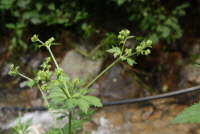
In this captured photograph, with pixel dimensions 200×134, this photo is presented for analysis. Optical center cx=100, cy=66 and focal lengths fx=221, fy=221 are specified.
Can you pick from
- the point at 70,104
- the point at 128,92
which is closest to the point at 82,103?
the point at 70,104

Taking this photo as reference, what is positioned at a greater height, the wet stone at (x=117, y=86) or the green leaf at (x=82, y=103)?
the wet stone at (x=117, y=86)

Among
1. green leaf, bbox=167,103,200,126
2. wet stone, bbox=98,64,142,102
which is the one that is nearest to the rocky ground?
wet stone, bbox=98,64,142,102

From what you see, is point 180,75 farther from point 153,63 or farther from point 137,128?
point 137,128

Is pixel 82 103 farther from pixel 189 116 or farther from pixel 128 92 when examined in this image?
pixel 128 92

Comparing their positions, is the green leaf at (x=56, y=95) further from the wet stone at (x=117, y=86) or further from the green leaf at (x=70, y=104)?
the wet stone at (x=117, y=86)

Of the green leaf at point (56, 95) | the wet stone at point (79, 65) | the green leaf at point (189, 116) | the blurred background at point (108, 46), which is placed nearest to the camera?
the green leaf at point (189, 116)

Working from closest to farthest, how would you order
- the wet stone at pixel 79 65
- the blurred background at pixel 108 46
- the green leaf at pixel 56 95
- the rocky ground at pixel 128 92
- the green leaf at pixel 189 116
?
1. the green leaf at pixel 189 116
2. the green leaf at pixel 56 95
3. the rocky ground at pixel 128 92
4. the blurred background at pixel 108 46
5. the wet stone at pixel 79 65

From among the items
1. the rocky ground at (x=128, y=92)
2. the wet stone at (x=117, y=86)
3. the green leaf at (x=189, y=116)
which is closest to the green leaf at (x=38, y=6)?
the rocky ground at (x=128, y=92)

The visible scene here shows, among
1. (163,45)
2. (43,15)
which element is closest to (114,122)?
(163,45)
